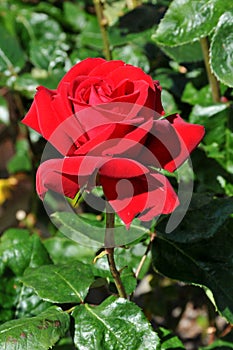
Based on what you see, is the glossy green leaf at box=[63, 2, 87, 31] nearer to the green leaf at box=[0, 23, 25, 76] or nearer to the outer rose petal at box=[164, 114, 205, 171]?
the green leaf at box=[0, 23, 25, 76]

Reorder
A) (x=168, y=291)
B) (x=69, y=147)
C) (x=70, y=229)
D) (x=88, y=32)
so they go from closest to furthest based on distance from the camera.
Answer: (x=69, y=147) < (x=70, y=229) < (x=88, y=32) < (x=168, y=291)

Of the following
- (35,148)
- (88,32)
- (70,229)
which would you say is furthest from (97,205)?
(35,148)

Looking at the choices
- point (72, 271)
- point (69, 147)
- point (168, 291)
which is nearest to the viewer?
point (69, 147)

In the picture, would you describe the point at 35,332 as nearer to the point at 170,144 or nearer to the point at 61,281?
the point at 61,281

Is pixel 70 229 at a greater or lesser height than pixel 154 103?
lesser

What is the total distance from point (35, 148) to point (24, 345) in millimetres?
948

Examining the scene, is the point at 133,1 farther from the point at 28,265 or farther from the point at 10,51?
the point at 28,265

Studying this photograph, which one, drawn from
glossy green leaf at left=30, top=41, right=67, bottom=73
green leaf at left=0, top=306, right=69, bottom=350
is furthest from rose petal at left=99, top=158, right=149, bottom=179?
glossy green leaf at left=30, top=41, right=67, bottom=73

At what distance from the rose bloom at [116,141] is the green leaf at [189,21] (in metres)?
0.32

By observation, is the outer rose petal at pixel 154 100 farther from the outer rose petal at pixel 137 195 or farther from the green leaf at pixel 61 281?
the green leaf at pixel 61 281

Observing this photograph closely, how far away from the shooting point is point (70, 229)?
1.08m

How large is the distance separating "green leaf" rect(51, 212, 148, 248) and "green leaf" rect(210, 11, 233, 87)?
0.94 ft

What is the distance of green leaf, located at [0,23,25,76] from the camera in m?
1.52

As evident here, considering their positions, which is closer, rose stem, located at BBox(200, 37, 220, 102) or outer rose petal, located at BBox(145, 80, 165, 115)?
outer rose petal, located at BBox(145, 80, 165, 115)
